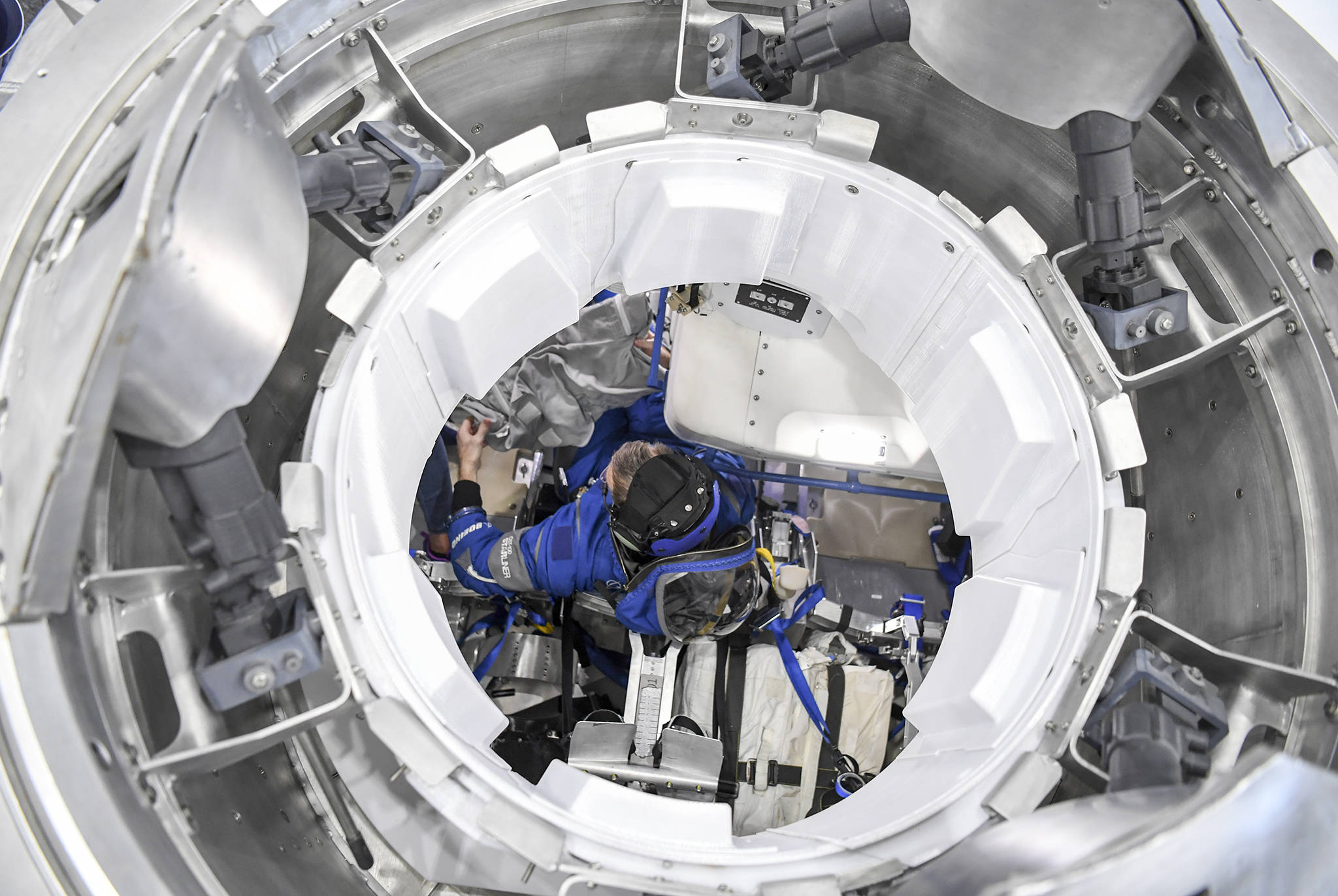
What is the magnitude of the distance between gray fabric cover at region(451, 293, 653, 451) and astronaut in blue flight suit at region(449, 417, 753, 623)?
50 cm

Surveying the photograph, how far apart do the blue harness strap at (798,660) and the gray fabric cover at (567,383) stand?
122cm

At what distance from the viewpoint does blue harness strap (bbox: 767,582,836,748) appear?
122 inches

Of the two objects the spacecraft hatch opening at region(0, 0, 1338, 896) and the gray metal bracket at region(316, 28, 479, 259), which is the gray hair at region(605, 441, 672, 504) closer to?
the spacecraft hatch opening at region(0, 0, 1338, 896)

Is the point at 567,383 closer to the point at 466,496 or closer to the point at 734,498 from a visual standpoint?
the point at 466,496

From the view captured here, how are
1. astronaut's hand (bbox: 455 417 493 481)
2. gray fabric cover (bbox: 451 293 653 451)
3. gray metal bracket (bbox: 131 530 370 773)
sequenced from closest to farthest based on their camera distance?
1. gray metal bracket (bbox: 131 530 370 773)
2. astronaut's hand (bbox: 455 417 493 481)
3. gray fabric cover (bbox: 451 293 653 451)

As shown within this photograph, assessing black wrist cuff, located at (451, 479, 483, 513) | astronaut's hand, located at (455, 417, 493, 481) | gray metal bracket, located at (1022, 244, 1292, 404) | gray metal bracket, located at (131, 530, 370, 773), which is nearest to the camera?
gray metal bracket, located at (131, 530, 370, 773)

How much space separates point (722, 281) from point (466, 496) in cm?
146

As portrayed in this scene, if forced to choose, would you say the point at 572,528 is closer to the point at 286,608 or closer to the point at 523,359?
the point at 523,359

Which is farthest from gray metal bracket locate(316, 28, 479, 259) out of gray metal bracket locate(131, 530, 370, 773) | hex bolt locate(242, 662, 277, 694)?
hex bolt locate(242, 662, 277, 694)

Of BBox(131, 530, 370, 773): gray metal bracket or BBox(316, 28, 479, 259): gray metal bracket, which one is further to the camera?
BBox(316, 28, 479, 259): gray metal bracket

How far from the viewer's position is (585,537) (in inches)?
125

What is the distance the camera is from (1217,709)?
69.9 inches

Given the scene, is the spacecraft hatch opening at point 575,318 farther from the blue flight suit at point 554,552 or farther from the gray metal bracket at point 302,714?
the blue flight suit at point 554,552

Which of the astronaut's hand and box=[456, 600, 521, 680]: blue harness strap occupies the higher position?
the astronaut's hand
